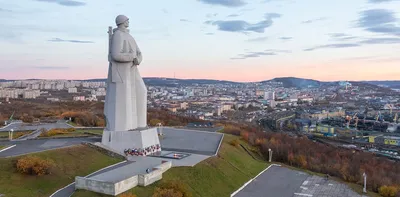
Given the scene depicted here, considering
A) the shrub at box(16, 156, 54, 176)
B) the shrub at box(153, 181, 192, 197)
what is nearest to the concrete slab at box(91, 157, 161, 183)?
the shrub at box(153, 181, 192, 197)

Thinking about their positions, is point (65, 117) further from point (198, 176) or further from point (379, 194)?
point (379, 194)

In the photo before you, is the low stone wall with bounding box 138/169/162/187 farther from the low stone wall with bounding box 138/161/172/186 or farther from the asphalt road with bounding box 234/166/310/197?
the asphalt road with bounding box 234/166/310/197

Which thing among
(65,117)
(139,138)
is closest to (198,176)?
(139,138)

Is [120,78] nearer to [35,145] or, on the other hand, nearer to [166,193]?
[35,145]

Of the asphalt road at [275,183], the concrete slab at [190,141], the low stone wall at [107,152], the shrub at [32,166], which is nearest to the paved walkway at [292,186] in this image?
the asphalt road at [275,183]

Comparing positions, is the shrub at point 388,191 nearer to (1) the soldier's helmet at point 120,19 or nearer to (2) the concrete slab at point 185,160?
(2) the concrete slab at point 185,160
